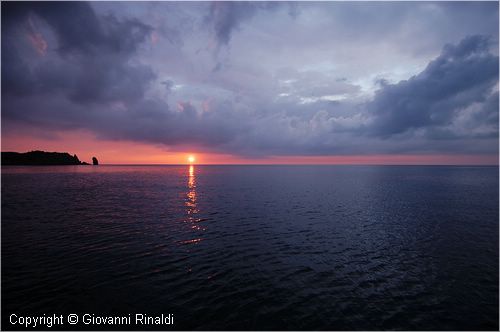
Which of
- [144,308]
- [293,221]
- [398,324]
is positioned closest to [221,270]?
[144,308]

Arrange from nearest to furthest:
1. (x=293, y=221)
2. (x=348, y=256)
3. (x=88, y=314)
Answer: (x=88, y=314) → (x=348, y=256) → (x=293, y=221)

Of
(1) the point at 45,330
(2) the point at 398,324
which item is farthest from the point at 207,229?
(2) the point at 398,324

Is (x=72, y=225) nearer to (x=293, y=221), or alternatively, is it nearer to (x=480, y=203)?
(x=293, y=221)

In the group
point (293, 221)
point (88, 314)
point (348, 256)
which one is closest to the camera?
point (88, 314)

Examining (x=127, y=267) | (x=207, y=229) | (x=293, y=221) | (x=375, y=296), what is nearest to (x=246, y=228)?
(x=207, y=229)

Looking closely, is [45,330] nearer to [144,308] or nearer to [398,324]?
[144,308]

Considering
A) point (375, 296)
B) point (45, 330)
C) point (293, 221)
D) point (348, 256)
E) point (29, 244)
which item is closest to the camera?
point (45, 330)

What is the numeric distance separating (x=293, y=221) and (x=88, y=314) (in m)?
30.5

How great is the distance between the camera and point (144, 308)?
15.8m

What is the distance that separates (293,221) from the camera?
133ft

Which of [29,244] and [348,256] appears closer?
[348,256]

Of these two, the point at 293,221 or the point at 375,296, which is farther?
the point at 293,221

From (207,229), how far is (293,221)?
563 inches

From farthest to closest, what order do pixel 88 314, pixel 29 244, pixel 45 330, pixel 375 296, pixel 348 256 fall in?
pixel 29 244, pixel 348 256, pixel 375 296, pixel 88 314, pixel 45 330
